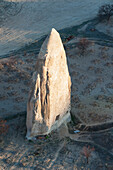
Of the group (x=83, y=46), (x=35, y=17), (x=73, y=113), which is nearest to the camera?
(x=73, y=113)

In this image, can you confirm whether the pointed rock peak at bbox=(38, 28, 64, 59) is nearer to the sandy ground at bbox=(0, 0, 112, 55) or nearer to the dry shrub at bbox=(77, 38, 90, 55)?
the dry shrub at bbox=(77, 38, 90, 55)

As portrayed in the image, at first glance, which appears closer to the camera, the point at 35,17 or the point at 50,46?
the point at 50,46

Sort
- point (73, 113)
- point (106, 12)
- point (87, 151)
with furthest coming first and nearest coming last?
point (106, 12) < point (73, 113) < point (87, 151)

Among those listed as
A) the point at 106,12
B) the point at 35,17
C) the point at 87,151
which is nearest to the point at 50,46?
the point at 87,151

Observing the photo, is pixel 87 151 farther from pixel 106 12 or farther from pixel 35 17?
pixel 35 17

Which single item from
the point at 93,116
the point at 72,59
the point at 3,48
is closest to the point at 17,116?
the point at 93,116

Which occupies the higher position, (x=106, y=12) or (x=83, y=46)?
(x=106, y=12)

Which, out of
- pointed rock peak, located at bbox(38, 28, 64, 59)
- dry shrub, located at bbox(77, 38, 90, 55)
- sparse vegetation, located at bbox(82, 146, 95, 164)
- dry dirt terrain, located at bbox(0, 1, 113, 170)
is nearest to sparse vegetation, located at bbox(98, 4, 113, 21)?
dry dirt terrain, located at bbox(0, 1, 113, 170)
